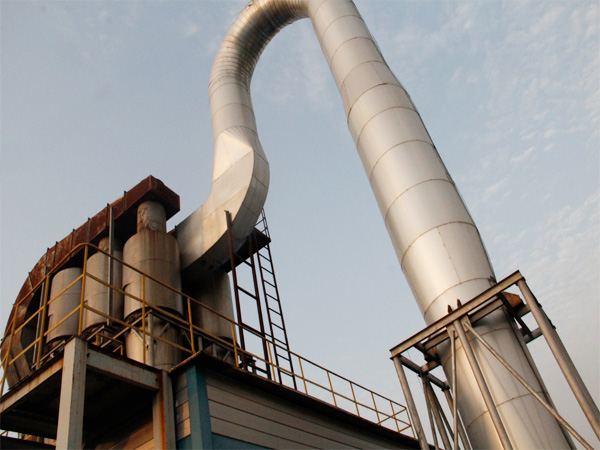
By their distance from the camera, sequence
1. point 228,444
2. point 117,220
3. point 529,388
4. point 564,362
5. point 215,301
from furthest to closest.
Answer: point 117,220 < point 215,301 < point 228,444 < point 529,388 < point 564,362

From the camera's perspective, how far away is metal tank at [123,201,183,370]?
13.3 m

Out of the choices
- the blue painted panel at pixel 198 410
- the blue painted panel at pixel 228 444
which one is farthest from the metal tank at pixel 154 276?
the blue painted panel at pixel 228 444

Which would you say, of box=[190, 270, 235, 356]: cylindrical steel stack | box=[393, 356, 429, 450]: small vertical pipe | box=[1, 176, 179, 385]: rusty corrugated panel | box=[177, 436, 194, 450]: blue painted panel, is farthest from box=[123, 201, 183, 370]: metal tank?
box=[393, 356, 429, 450]: small vertical pipe

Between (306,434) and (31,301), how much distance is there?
44.2 ft

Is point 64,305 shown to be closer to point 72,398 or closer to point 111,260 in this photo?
point 111,260

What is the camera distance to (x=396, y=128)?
40.2ft

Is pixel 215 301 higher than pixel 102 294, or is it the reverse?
pixel 102 294

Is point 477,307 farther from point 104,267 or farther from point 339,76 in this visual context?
point 104,267

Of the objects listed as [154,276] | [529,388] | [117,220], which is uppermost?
[117,220]

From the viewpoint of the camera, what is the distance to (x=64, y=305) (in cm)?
1678

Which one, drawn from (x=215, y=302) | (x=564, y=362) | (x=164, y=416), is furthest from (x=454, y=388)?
(x=215, y=302)

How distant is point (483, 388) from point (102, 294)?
1155 cm

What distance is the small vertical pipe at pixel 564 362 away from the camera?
7.22 meters

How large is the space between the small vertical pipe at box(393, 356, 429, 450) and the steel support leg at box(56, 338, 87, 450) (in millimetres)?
5280
